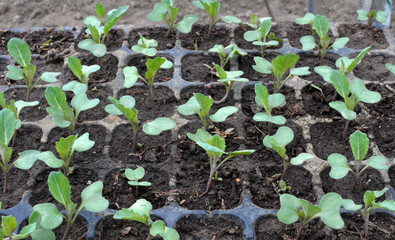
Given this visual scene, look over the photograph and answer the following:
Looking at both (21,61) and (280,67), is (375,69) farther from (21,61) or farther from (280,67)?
(21,61)

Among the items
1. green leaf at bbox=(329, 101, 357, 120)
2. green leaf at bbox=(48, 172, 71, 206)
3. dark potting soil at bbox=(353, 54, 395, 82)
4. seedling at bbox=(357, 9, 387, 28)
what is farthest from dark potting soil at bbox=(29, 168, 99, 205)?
seedling at bbox=(357, 9, 387, 28)

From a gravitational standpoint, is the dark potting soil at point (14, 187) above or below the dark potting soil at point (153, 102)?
below

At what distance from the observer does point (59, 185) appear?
118 cm

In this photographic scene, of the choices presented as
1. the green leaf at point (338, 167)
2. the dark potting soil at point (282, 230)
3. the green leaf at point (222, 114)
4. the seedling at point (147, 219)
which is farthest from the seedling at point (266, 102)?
the seedling at point (147, 219)

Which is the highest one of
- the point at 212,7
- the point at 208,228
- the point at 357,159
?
the point at 212,7

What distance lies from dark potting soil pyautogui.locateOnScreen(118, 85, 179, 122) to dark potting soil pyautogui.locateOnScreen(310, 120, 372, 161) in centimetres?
48

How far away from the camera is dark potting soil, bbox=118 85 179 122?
1.62 metres

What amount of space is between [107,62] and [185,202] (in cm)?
75

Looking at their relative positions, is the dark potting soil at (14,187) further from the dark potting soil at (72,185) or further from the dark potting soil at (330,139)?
the dark potting soil at (330,139)

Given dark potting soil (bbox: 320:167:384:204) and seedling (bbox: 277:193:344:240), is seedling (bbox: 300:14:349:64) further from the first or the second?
seedling (bbox: 277:193:344:240)

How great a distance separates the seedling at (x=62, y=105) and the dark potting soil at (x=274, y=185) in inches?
21.2

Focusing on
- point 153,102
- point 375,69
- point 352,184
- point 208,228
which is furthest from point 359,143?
point 153,102

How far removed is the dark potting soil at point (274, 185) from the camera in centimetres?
135

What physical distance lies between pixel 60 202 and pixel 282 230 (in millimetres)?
580
